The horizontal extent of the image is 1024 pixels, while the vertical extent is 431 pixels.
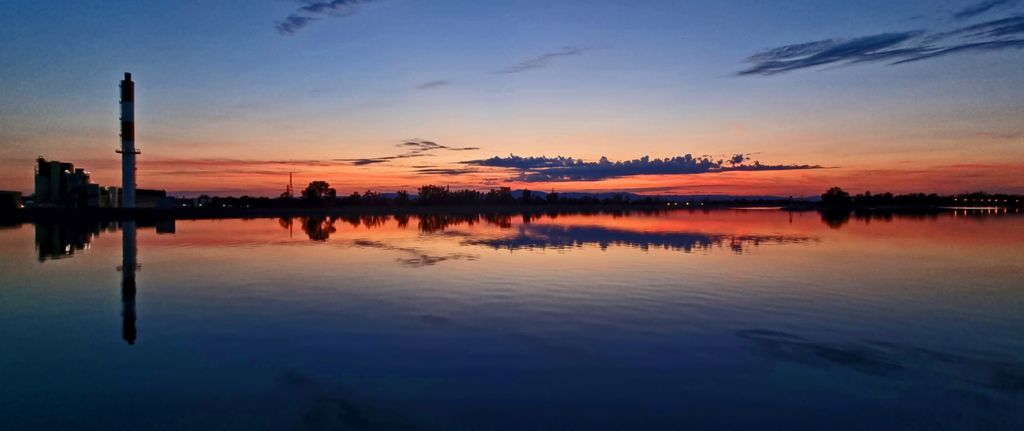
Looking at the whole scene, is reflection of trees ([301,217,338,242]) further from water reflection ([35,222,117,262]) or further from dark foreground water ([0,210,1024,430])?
dark foreground water ([0,210,1024,430])

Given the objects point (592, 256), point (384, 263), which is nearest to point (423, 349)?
point (384, 263)

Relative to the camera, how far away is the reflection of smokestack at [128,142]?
64688mm

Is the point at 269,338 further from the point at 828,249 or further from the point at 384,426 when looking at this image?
the point at 828,249

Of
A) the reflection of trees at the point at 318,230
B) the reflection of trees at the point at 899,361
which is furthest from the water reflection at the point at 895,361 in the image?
the reflection of trees at the point at 318,230

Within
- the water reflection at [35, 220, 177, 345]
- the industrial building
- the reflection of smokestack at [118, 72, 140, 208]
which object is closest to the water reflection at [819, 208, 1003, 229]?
the water reflection at [35, 220, 177, 345]

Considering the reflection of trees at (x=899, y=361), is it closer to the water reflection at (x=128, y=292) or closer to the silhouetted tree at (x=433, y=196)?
the water reflection at (x=128, y=292)

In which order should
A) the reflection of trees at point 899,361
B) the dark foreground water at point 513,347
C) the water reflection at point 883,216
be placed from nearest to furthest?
1. the dark foreground water at point 513,347
2. the reflection of trees at point 899,361
3. the water reflection at point 883,216

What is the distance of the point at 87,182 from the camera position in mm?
71250

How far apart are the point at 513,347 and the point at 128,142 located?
69.6 m

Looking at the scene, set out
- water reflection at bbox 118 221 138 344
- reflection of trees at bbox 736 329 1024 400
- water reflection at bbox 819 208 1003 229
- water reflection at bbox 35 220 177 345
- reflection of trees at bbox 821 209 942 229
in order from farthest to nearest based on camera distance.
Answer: water reflection at bbox 819 208 1003 229 → reflection of trees at bbox 821 209 942 229 → water reflection at bbox 35 220 177 345 → water reflection at bbox 118 221 138 344 → reflection of trees at bbox 736 329 1024 400

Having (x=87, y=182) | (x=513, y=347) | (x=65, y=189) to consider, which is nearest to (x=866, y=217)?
(x=513, y=347)

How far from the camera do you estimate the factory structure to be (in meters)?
65.2

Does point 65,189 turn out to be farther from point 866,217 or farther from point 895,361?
point 866,217

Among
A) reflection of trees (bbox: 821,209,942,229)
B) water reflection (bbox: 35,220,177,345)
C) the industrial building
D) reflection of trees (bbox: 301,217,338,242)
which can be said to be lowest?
water reflection (bbox: 35,220,177,345)
